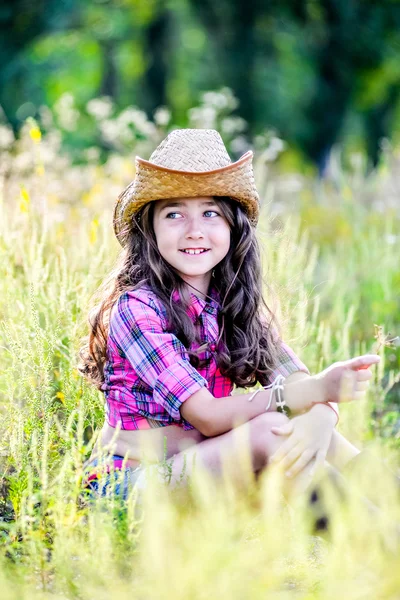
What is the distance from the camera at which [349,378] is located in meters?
2.66

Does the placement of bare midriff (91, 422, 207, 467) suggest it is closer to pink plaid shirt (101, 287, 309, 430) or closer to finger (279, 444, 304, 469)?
pink plaid shirt (101, 287, 309, 430)

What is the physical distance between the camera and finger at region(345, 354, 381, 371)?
8.59 feet

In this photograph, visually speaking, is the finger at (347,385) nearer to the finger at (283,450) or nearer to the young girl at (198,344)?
the young girl at (198,344)

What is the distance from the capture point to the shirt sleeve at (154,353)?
282 centimetres

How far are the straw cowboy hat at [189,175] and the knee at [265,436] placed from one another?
793 millimetres

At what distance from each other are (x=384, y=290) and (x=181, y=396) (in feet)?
9.61

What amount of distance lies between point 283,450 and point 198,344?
52 centimetres

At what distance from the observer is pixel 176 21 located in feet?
70.4

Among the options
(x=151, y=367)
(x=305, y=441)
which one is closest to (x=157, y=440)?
(x=151, y=367)

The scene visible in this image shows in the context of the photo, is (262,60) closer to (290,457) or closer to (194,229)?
(194,229)

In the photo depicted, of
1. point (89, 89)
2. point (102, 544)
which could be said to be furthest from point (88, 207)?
point (89, 89)

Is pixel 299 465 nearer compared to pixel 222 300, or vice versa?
pixel 299 465

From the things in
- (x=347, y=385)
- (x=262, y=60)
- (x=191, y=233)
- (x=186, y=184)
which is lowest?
(x=347, y=385)

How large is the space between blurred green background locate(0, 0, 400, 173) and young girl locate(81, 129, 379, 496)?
48.6ft
